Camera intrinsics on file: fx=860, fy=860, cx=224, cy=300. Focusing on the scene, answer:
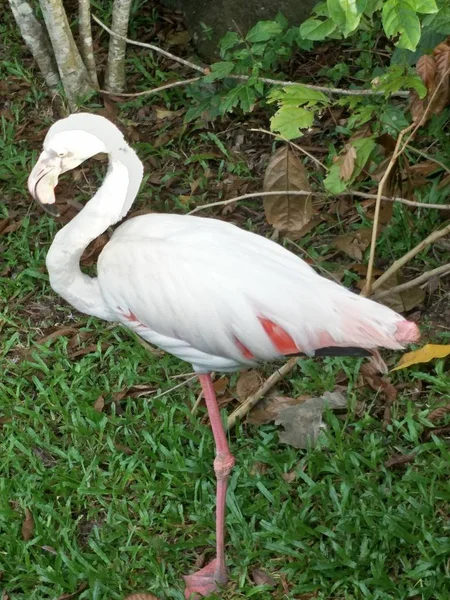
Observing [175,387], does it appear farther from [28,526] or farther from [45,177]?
[45,177]

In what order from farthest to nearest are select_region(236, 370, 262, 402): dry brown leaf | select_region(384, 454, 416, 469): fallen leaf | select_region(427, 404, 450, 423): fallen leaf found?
select_region(236, 370, 262, 402): dry brown leaf → select_region(427, 404, 450, 423): fallen leaf → select_region(384, 454, 416, 469): fallen leaf

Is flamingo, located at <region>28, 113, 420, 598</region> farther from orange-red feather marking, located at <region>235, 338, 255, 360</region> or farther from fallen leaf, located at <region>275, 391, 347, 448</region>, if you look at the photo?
fallen leaf, located at <region>275, 391, 347, 448</region>

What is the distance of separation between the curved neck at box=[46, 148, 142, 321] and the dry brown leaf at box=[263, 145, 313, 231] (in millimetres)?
746

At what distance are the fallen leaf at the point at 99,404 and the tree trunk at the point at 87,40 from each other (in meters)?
2.35

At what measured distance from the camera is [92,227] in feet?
10.5

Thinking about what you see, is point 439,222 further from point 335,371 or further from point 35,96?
point 35,96

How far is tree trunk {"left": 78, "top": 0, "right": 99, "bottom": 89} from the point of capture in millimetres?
5152

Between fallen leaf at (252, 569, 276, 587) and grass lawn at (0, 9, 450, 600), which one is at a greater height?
grass lawn at (0, 9, 450, 600)

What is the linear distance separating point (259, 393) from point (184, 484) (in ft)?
1.75

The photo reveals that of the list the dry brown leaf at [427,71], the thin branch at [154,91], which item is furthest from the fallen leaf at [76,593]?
the thin branch at [154,91]

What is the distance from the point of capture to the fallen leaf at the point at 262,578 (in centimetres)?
318

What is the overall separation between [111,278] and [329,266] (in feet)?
5.18

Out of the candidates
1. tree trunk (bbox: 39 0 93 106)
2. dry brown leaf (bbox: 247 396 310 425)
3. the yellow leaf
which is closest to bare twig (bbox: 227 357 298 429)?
dry brown leaf (bbox: 247 396 310 425)

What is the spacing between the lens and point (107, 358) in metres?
4.23
